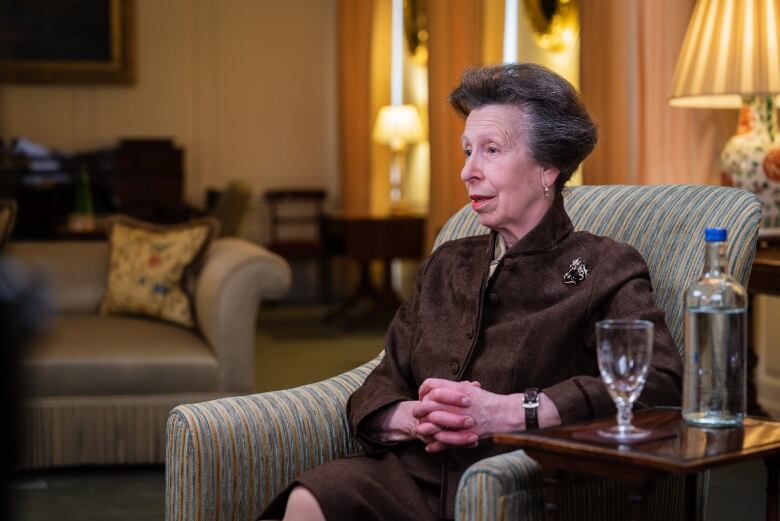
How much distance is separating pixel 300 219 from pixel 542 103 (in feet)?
23.5

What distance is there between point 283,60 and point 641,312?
7.64m

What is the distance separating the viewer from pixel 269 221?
29.6 feet

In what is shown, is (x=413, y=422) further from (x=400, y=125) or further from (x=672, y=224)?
(x=400, y=125)

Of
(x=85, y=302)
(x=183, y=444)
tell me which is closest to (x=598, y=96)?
(x=85, y=302)

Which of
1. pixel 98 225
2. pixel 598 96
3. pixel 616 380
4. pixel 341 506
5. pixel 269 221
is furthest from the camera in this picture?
pixel 269 221

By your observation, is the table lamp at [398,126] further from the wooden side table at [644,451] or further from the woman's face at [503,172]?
the wooden side table at [644,451]

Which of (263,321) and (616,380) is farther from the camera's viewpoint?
(263,321)

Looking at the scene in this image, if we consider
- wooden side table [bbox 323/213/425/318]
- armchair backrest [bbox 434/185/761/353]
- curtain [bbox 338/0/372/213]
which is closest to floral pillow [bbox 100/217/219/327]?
armchair backrest [bbox 434/185/761/353]

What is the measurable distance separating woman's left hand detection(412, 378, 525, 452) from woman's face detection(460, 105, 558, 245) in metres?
0.37

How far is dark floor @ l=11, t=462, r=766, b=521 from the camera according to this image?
3.24 m

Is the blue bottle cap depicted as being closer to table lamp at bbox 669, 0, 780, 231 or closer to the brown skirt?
the brown skirt

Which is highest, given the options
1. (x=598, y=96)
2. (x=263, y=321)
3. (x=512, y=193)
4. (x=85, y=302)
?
(x=598, y=96)

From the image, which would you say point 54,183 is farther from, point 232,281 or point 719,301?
point 719,301

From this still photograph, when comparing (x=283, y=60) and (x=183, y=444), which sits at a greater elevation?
(x=283, y=60)
